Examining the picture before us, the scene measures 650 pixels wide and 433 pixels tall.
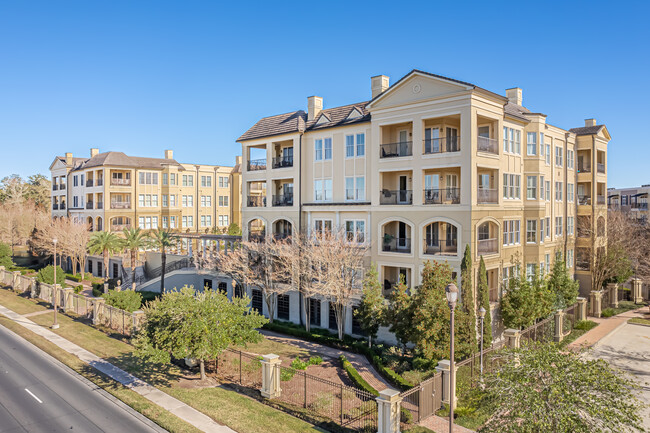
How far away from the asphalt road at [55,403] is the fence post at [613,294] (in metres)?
37.4

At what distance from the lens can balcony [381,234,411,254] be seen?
29.5 metres

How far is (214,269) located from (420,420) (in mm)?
25212

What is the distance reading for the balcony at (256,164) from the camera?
3866 centimetres

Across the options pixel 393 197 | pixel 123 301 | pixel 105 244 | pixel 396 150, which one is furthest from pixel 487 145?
pixel 105 244

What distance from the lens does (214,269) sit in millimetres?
38438

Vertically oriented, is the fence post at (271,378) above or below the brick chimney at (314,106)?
below

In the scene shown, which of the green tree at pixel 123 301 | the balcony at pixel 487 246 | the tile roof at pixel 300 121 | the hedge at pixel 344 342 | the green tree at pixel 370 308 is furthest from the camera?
the tile roof at pixel 300 121

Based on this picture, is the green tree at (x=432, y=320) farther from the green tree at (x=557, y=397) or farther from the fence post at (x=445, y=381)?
the green tree at (x=557, y=397)

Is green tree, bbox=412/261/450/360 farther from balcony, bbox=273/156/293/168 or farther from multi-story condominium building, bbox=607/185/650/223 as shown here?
multi-story condominium building, bbox=607/185/650/223

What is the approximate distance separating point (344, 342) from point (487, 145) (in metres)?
15.3

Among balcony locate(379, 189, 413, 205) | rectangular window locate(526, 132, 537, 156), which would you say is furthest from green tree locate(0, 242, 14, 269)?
rectangular window locate(526, 132, 537, 156)

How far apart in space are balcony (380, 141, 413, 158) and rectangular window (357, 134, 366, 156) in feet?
5.73

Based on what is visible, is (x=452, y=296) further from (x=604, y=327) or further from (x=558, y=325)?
(x=604, y=327)

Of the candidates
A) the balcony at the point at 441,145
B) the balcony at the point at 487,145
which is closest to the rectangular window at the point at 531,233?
the balcony at the point at 487,145
